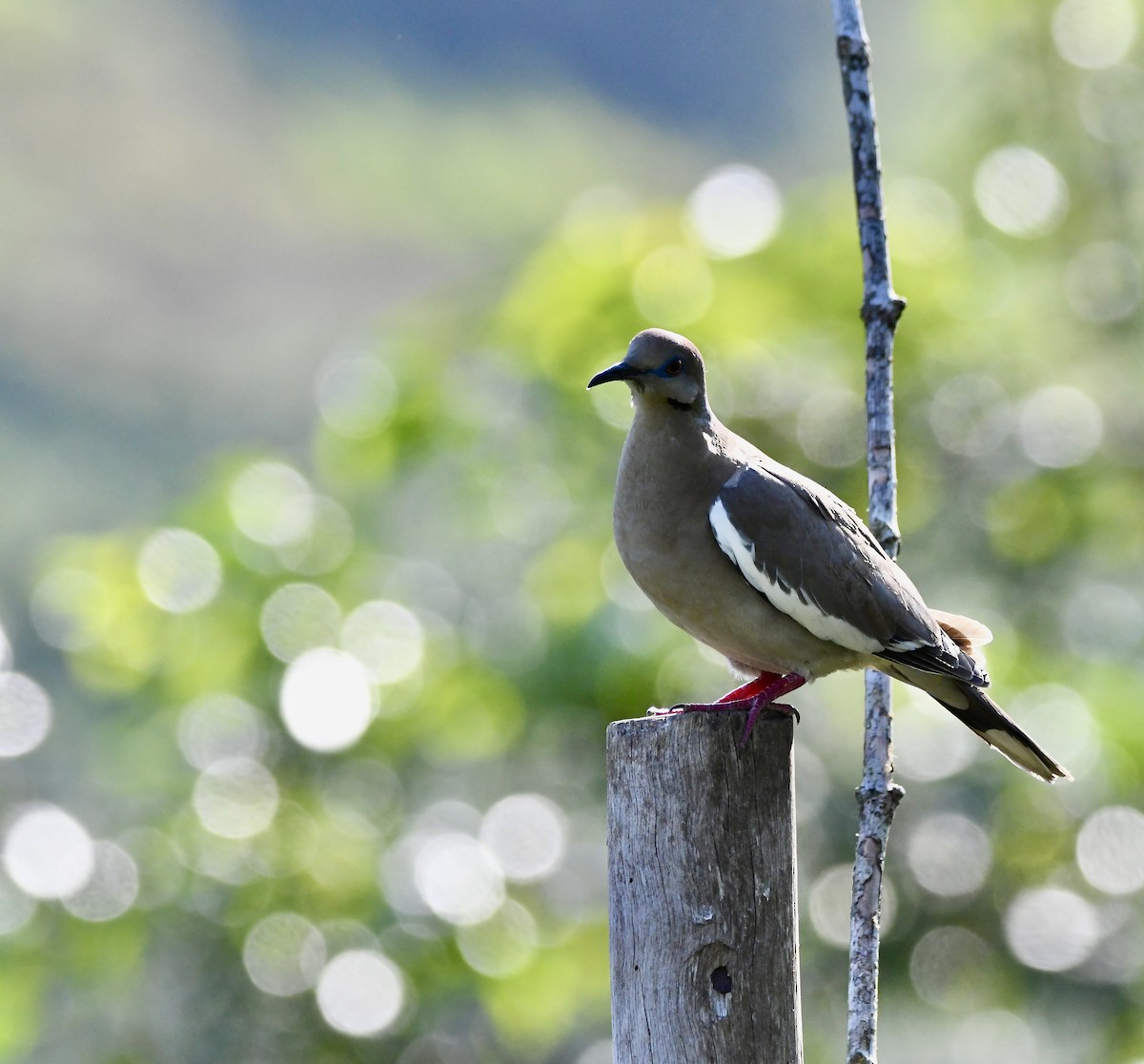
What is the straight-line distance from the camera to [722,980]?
257 cm

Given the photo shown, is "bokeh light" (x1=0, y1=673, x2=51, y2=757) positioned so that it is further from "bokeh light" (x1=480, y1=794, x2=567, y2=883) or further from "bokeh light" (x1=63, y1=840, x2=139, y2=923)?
"bokeh light" (x1=480, y1=794, x2=567, y2=883)

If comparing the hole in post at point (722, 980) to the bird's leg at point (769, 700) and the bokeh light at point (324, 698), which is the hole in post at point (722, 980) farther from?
the bokeh light at point (324, 698)

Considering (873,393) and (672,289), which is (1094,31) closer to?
(672,289)

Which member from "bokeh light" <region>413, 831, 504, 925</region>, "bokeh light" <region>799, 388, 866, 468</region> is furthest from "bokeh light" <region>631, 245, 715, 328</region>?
"bokeh light" <region>413, 831, 504, 925</region>

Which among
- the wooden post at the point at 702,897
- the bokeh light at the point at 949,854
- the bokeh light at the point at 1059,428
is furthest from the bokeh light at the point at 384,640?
the wooden post at the point at 702,897

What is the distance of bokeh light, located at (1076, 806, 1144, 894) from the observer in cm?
670

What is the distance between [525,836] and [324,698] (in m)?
1.19

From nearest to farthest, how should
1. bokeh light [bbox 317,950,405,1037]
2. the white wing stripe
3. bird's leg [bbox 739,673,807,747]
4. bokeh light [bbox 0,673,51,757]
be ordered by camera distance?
bird's leg [bbox 739,673,807,747] → the white wing stripe → bokeh light [bbox 317,950,405,1037] → bokeh light [bbox 0,673,51,757]

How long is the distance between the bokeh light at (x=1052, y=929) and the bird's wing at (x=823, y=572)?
3.88 meters

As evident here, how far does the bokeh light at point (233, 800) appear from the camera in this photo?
22.3 ft

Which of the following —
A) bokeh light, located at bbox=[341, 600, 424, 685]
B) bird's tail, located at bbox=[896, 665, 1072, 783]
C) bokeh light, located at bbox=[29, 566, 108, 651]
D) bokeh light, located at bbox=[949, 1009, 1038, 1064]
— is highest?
bokeh light, located at bbox=[29, 566, 108, 651]

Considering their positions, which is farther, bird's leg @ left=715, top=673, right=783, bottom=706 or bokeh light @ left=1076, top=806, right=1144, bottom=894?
bokeh light @ left=1076, top=806, right=1144, bottom=894

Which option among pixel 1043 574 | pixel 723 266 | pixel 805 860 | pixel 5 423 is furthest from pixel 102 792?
pixel 5 423

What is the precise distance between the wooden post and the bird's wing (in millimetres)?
841
